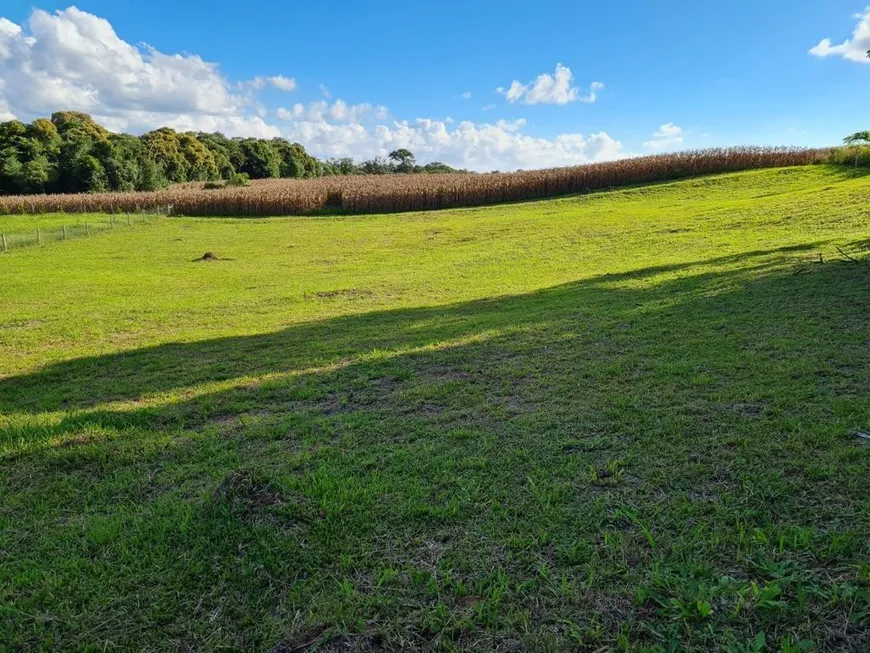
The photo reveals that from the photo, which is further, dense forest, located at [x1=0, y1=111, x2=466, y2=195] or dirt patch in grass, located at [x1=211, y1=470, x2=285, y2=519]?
dense forest, located at [x1=0, y1=111, x2=466, y2=195]

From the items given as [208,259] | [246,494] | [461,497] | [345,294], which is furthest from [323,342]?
[208,259]

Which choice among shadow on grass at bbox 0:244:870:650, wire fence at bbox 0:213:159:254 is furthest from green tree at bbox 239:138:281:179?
shadow on grass at bbox 0:244:870:650

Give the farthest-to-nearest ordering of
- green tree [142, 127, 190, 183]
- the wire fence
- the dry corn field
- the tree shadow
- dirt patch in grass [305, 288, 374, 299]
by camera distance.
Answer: green tree [142, 127, 190, 183] → the dry corn field → the wire fence → dirt patch in grass [305, 288, 374, 299] → the tree shadow

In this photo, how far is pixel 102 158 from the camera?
56562 millimetres

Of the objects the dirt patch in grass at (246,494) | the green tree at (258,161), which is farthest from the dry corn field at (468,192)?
the green tree at (258,161)

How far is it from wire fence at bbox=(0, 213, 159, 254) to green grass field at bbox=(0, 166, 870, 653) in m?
17.0

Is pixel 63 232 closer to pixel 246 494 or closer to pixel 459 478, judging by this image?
pixel 246 494

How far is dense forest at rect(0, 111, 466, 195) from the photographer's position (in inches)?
2087

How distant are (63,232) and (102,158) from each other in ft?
127

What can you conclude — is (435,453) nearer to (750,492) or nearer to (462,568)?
(462,568)

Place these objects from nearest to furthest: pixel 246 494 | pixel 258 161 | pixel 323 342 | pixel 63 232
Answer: pixel 246 494
pixel 323 342
pixel 63 232
pixel 258 161

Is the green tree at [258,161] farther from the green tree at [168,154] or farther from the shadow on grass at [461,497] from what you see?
Answer: the shadow on grass at [461,497]

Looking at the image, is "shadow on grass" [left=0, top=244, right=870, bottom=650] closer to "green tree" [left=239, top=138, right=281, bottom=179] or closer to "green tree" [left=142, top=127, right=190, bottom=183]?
"green tree" [left=142, top=127, right=190, bottom=183]

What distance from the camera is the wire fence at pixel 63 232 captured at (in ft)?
73.5
